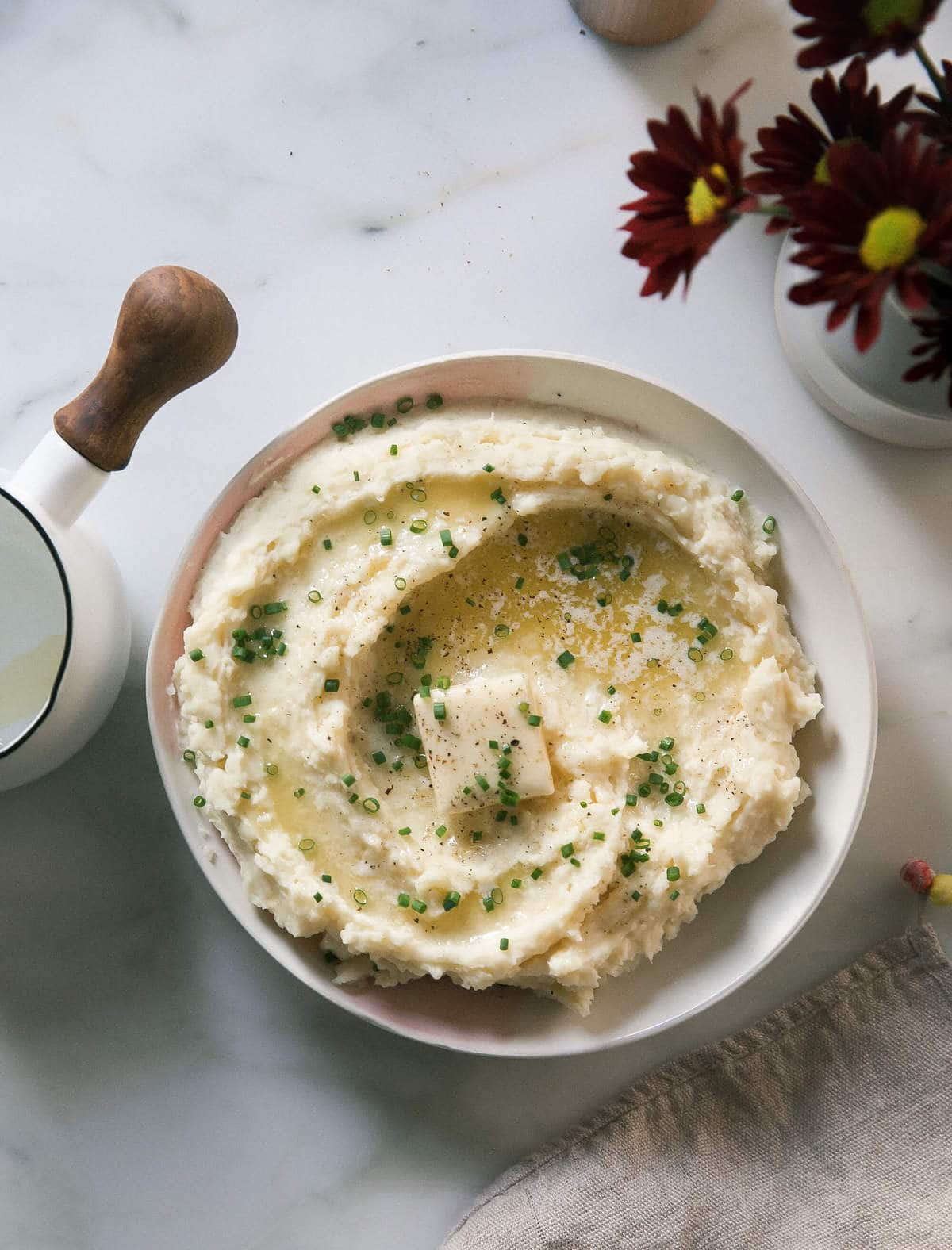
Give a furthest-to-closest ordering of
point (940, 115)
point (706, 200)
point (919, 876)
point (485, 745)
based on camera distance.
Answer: point (919, 876) → point (485, 745) → point (940, 115) → point (706, 200)

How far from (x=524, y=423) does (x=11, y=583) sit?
1.36 metres

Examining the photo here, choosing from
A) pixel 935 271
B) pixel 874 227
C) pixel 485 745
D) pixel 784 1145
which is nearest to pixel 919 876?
pixel 784 1145

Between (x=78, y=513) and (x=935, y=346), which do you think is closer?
(x=935, y=346)

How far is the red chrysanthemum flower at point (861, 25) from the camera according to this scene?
Answer: 1800 mm

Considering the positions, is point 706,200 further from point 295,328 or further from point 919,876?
point 919,876

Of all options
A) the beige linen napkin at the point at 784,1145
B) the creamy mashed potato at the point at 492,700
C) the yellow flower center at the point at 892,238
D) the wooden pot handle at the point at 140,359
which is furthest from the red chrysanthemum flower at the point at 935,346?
the beige linen napkin at the point at 784,1145

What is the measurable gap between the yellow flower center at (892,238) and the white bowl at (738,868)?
3.52 ft

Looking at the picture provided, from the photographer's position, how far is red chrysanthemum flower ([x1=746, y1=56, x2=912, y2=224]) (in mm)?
1905

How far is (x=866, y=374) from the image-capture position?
2.85 meters

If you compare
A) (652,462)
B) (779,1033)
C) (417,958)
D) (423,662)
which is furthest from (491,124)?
(779,1033)

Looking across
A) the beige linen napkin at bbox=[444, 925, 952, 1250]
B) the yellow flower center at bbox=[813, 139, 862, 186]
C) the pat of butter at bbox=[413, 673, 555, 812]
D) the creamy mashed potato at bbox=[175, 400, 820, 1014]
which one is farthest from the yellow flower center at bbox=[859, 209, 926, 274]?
the beige linen napkin at bbox=[444, 925, 952, 1250]

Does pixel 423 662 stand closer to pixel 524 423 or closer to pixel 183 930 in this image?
pixel 524 423

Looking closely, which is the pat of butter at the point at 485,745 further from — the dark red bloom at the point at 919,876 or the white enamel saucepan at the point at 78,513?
the dark red bloom at the point at 919,876

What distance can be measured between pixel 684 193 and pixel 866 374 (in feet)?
3.65
